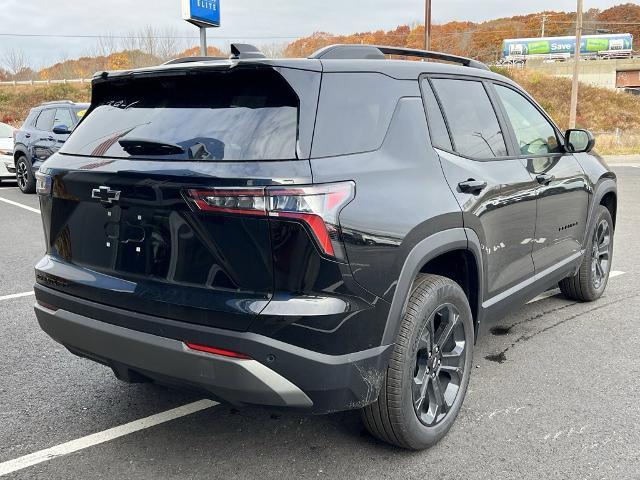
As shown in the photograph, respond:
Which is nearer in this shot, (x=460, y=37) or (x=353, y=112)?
(x=353, y=112)

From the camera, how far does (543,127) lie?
424cm

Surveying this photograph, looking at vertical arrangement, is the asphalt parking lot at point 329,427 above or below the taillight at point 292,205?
below

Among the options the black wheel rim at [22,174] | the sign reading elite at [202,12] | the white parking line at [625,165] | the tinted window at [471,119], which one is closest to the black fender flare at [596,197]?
the tinted window at [471,119]

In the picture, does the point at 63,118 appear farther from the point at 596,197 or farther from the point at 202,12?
the point at 596,197

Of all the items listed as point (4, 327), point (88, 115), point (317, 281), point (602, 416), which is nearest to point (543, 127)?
point (602, 416)

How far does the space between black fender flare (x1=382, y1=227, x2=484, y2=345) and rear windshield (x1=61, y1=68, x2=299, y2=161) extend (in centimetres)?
70

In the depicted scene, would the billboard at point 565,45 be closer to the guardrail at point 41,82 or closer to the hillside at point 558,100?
the hillside at point 558,100

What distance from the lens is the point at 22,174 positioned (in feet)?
40.7

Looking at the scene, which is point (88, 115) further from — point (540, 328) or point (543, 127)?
point (540, 328)

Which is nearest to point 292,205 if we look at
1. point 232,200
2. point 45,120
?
point 232,200

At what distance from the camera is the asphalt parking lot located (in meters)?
2.75

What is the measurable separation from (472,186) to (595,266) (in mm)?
2599

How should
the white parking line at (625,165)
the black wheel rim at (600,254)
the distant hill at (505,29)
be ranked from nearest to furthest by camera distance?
the black wheel rim at (600,254) → the white parking line at (625,165) → the distant hill at (505,29)

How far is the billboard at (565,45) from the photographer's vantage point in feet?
252
